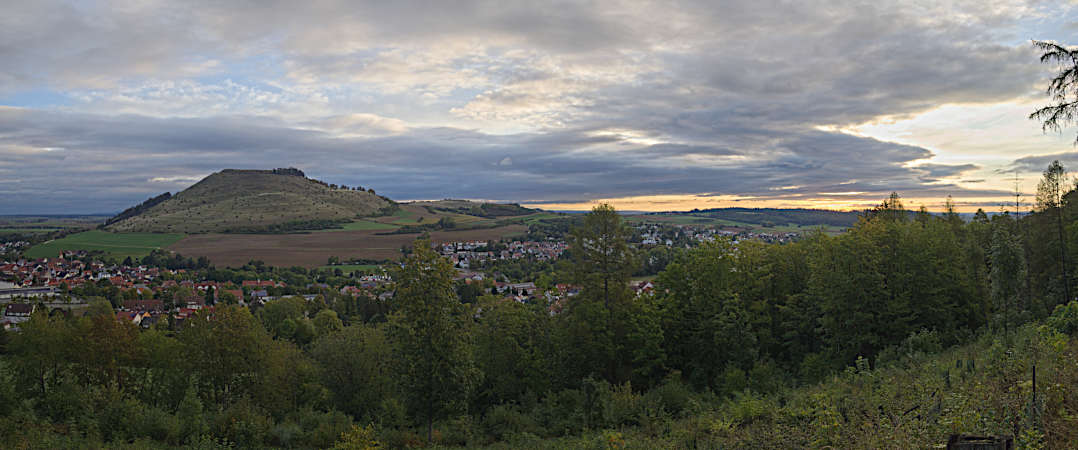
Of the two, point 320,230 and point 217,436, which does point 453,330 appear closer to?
point 217,436

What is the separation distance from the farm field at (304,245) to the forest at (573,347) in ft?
225

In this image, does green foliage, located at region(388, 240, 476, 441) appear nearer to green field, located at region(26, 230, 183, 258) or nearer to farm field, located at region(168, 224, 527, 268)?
farm field, located at region(168, 224, 527, 268)

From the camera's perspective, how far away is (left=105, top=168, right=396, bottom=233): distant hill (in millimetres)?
136375

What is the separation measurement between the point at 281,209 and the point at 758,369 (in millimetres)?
161874

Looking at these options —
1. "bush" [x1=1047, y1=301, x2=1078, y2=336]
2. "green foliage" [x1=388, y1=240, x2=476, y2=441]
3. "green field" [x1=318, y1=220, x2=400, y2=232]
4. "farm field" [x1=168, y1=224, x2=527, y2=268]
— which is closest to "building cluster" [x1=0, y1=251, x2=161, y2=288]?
"farm field" [x1=168, y1=224, x2=527, y2=268]

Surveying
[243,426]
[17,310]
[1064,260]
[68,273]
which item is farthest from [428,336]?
[68,273]

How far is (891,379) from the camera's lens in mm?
11641

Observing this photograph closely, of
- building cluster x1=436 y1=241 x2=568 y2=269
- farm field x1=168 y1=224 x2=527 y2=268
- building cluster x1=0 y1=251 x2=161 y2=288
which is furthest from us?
building cluster x1=436 y1=241 x2=568 y2=269

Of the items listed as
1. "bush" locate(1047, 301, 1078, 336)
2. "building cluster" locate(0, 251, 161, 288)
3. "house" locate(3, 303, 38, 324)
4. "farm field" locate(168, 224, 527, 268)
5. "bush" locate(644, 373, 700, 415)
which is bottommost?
"house" locate(3, 303, 38, 324)

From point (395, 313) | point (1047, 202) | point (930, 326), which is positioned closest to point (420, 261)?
point (395, 313)

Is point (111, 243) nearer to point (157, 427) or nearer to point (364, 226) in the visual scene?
point (364, 226)

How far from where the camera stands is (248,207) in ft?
522

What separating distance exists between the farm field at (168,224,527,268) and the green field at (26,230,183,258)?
202 inches

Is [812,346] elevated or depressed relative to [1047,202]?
depressed
